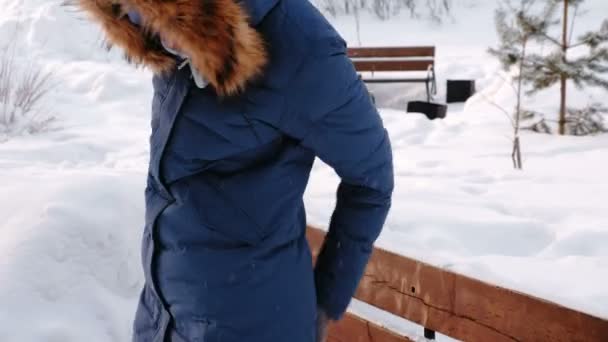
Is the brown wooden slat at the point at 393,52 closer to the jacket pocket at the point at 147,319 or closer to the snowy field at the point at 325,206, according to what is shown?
A: the snowy field at the point at 325,206

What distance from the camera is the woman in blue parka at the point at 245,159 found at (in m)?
1.09

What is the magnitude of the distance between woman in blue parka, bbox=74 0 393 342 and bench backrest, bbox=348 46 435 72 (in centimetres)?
984

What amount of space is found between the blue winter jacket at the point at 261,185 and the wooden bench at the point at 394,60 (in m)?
9.50

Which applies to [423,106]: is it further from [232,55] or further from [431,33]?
[232,55]

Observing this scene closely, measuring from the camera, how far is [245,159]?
1183 mm

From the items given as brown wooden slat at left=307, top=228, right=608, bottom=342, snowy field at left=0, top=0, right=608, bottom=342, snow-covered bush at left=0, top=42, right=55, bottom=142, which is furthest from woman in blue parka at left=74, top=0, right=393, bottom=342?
snow-covered bush at left=0, top=42, right=55, bottom=142

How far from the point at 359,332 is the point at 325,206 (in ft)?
Result: 5.50

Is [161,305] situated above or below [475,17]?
above

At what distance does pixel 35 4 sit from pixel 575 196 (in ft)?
35.3

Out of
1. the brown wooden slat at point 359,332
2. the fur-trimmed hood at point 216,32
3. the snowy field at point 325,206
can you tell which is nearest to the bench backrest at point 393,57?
the snowy field at point 325,206

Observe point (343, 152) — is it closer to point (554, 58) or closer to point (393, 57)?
point (554, 58)

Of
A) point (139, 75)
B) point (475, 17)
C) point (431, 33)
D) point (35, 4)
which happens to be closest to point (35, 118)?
point (139, 75)

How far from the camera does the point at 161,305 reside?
4.25 feet

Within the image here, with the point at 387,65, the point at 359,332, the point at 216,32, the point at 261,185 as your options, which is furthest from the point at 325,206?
the point at 387,65
